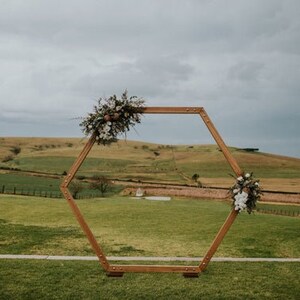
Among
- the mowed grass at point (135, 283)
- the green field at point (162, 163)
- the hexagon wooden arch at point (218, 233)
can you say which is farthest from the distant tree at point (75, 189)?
the hexagon wooden arch at point (218, 233)

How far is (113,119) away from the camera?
418 inches

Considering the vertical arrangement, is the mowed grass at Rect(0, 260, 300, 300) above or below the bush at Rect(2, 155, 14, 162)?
above

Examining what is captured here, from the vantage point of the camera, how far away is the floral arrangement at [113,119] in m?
10.5

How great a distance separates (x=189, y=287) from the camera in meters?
12.4

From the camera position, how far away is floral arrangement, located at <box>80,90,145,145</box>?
10.5 m

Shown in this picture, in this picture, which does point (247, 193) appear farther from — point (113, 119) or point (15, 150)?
point (15, 150)

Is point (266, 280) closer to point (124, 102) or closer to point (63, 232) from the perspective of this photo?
point (124, 102)

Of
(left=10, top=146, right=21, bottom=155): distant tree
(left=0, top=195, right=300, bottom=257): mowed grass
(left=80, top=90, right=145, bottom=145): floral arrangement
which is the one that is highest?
(left=80, top=90, right=145, bottom=145): floral arrangement

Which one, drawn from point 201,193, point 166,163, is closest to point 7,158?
point 166,163

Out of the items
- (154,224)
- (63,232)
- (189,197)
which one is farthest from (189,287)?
(189,197)

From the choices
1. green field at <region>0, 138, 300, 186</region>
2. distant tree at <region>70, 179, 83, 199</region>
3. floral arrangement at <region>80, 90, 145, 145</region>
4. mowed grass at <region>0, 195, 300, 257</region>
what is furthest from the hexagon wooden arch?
green field at <region>0, 138, 300, 186</region>

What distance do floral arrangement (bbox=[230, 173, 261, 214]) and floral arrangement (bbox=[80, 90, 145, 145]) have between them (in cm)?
262

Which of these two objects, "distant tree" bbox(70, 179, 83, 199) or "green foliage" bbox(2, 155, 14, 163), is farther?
"green foliage" bbox(2, 155, 14, 163)

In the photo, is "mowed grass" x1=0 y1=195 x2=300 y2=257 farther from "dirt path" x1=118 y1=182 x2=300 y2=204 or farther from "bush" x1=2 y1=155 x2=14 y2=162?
"bush" x1=2 y1=155 x2=14 y2=162
